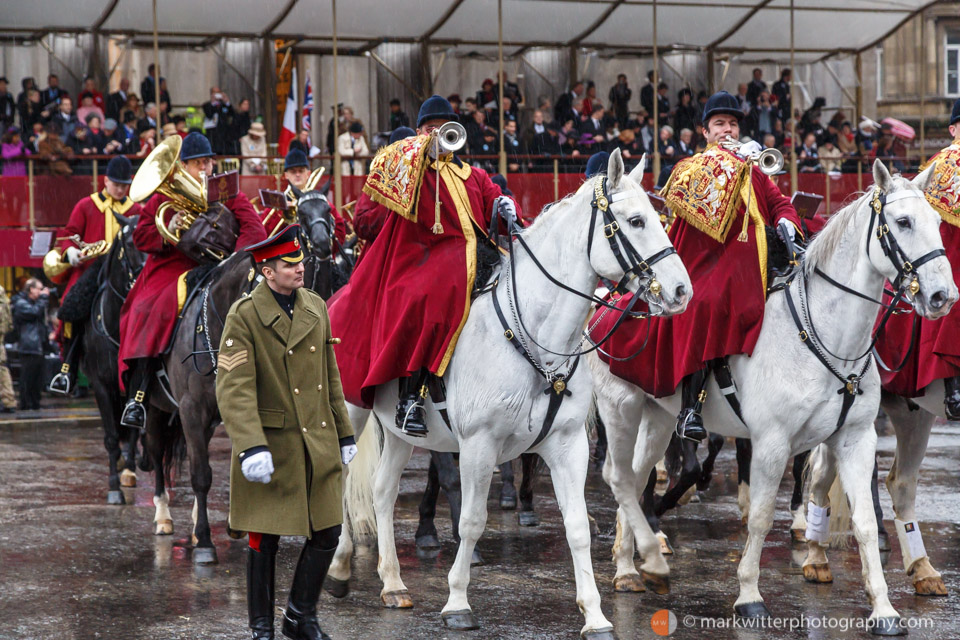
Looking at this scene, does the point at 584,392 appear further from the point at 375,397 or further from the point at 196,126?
the point at 196,126

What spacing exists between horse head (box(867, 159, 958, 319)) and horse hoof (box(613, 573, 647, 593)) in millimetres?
2297

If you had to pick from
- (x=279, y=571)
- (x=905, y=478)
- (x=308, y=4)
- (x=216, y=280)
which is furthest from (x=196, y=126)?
(x=905, y=478)

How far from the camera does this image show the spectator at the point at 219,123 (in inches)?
804

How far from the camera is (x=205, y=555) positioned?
8.18 meters

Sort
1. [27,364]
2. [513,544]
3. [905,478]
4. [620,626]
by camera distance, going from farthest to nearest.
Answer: [27,364] < [513,544] < [905,478] < [620,626]

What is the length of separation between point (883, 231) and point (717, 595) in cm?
230

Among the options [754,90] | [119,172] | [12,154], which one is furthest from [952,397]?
[754,90]

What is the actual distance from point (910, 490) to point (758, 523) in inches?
58.8

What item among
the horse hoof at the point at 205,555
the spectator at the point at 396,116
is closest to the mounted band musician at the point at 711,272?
the horse hoof at the point at 205,555

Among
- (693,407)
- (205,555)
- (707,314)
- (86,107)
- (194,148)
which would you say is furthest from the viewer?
(86,107)

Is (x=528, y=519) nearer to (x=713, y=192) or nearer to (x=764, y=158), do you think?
(x=713, y=192)

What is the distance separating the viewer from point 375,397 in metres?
7.13

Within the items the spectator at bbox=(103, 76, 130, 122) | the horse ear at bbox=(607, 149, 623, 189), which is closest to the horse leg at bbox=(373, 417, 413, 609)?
the horse ear at bbox=(607, 149, 623, 189)

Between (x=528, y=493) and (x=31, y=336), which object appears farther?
(x=31, y=336)
